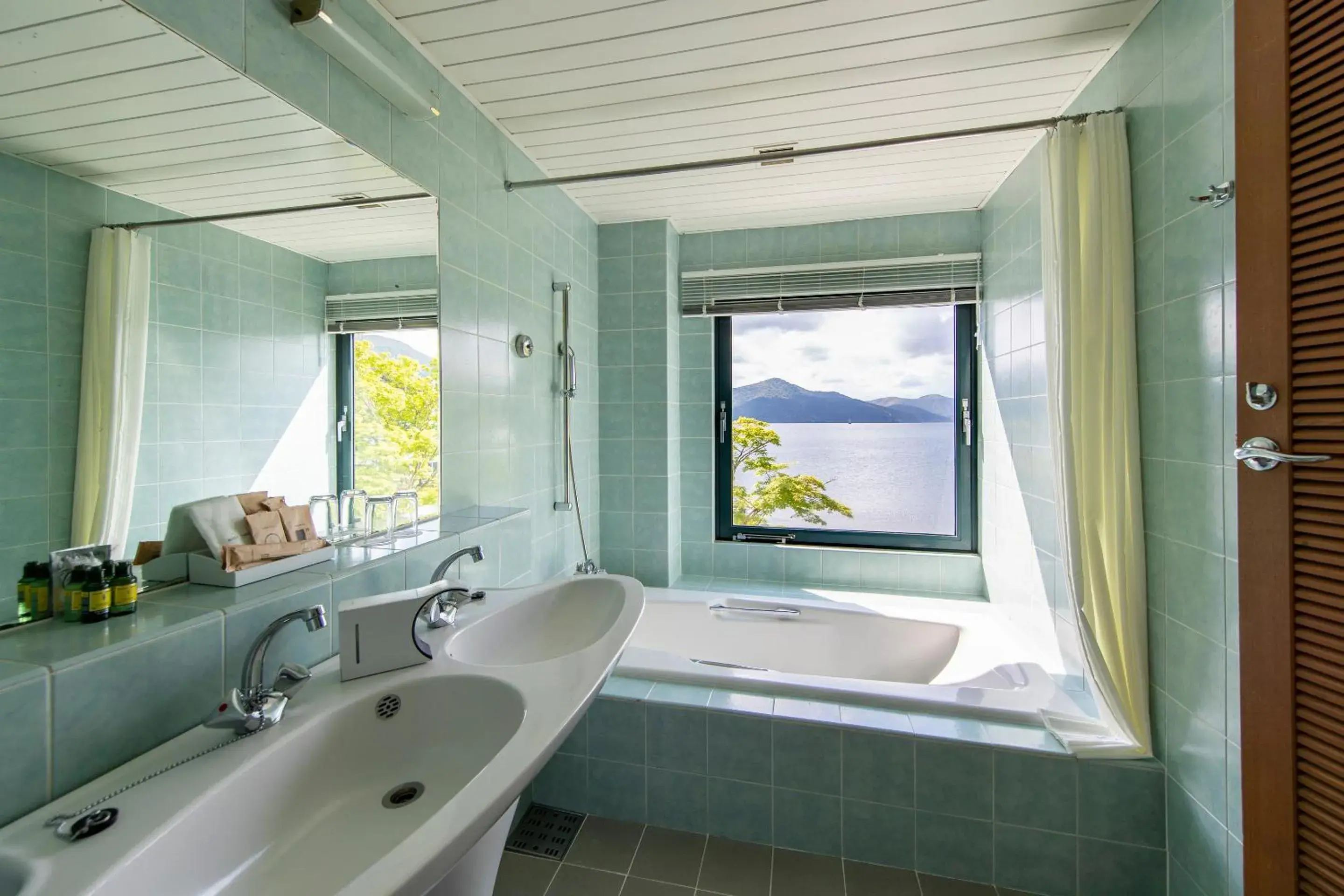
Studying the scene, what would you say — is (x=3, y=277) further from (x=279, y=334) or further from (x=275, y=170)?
(x=275, y=170)

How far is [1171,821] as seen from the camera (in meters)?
1.38

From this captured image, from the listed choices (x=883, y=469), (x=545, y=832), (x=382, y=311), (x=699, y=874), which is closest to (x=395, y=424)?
(x=382, y=311)

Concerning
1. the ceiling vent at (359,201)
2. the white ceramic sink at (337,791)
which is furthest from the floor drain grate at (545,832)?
the ceiling vent at (359,201)

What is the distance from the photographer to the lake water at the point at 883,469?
2.91m

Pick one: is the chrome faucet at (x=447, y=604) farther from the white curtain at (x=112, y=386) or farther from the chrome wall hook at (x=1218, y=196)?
the chrome wall hook at (x=1218, y=196)

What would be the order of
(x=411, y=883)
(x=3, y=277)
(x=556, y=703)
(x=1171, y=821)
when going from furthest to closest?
(x=1171, y=821) < (x=556, y=703) < (x=3, y=277) < (x=411, y=883)

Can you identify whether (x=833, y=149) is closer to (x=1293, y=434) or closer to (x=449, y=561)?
(x=1293, y=434)

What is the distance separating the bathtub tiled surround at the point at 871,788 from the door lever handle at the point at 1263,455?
3.00 feet

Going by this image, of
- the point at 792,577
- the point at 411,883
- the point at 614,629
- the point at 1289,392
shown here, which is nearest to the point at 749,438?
the point at 792,577

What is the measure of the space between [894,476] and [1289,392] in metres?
2.07

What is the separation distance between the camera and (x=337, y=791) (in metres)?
0.89

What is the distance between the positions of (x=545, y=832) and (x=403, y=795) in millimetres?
946

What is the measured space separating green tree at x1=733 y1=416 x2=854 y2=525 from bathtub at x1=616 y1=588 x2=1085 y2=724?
48 centimetres

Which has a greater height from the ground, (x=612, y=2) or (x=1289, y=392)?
(x=612, y=2)
